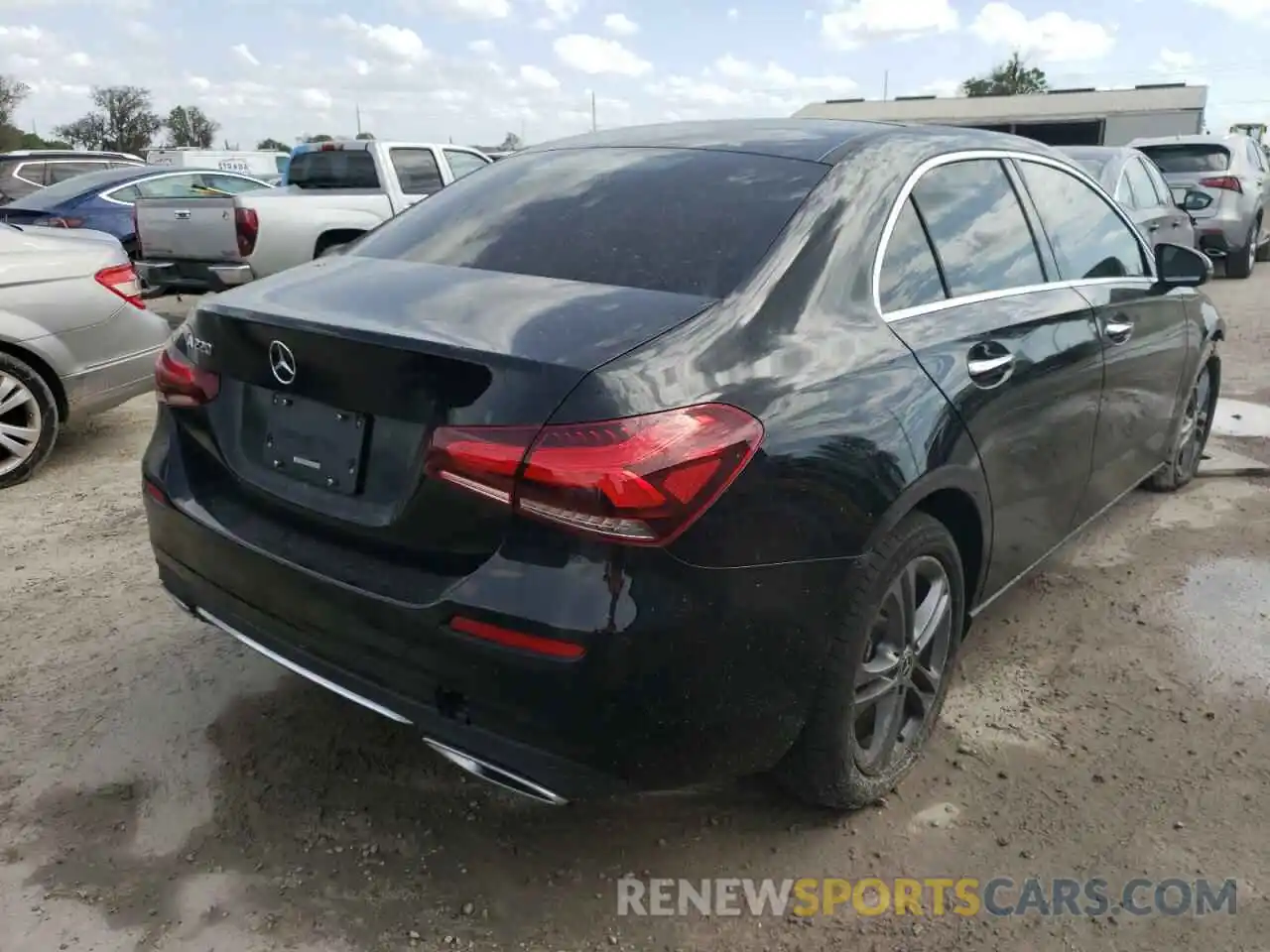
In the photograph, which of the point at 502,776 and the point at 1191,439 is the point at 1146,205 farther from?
the point at 502,776

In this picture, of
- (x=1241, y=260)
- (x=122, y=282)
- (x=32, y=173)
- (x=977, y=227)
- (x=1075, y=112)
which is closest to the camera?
(x=977, y=227)

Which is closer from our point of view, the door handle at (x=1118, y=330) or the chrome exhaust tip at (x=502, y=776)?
the chrome exhaust tip at (x=502, y=776)

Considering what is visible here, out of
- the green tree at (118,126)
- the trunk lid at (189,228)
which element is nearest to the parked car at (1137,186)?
the trunk lid at (189,228)

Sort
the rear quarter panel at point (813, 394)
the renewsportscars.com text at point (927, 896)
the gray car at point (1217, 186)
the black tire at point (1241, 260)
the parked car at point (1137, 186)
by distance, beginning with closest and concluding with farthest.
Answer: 1. the rear quarter panel at point (813, 394)
2. the renewsportscars.com text at point (927, 896)
3. the parked car at point (1137, 186)
4. the gray car at point (1217, 186)
5. the black tire at point (1241, 260)

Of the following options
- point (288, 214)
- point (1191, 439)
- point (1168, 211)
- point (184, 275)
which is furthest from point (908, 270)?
point (184, 275)

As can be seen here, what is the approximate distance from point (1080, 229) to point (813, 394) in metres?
1.99

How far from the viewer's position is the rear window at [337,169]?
10000mm

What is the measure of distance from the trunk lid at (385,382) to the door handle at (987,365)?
34.2 inches

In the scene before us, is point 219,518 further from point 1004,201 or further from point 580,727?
point 1004,201

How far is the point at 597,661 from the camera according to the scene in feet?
6.30

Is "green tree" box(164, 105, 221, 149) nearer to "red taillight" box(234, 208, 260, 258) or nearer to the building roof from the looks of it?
the building roof

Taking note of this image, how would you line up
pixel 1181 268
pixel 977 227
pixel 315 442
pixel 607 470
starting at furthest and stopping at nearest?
pixel 1181 268
pixel 977 227
pixel 315 442
pixel 607 470

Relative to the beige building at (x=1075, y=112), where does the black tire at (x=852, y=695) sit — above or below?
below

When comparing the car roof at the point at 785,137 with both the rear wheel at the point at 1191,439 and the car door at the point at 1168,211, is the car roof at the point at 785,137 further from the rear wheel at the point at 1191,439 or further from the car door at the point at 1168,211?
the car door at the point at 1168,211
